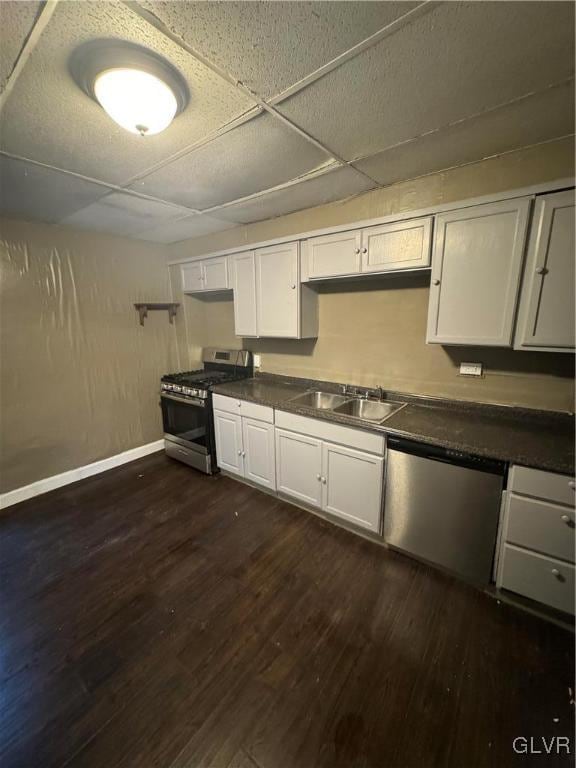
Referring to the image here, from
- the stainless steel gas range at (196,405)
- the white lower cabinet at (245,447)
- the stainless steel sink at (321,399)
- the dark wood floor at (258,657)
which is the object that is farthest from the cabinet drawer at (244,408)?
the dark wood floor at (258,657)

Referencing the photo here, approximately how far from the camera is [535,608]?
1652 mm

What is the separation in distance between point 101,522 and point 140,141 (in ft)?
8.68

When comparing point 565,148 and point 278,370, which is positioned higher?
point 565,148

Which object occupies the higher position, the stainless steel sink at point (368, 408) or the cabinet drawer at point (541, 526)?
the stainless steel sink at point (368, 408)

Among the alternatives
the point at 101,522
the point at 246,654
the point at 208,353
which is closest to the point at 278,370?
the point at 208,353

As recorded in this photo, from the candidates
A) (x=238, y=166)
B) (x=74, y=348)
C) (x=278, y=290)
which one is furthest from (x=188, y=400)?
(x=238, y=166)

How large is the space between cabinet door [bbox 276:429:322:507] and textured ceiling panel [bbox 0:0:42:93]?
2281mm

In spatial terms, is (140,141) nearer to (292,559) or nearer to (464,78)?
(464,78)

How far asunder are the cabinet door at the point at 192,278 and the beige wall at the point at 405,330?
0.23 metres

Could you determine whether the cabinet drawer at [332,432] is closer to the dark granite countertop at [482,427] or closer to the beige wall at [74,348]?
the dark granite countertop at [482,427]

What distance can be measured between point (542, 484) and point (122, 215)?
3.54 metres

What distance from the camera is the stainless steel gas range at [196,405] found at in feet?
9.97

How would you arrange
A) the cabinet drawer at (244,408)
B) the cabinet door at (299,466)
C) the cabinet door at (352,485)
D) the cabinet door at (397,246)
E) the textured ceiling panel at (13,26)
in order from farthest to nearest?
the cabinet drawer at (244,408) < the cabinet door at (299,466) < the cabinet door at (352,485) < the cabinet door at (397,246) < the textured ceiling panel at (13,26)

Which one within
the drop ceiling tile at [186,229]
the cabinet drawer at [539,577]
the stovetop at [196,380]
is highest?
the drop ceiling tile at [186,229]
